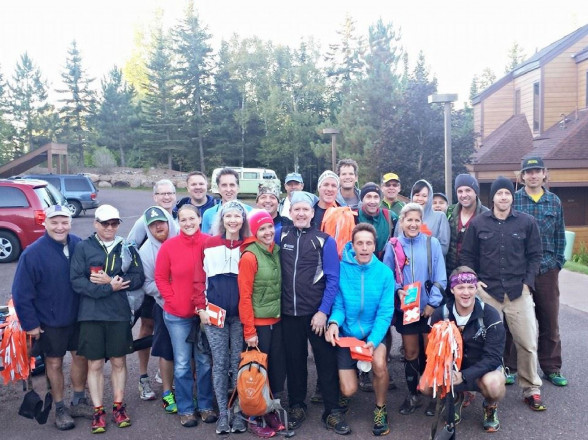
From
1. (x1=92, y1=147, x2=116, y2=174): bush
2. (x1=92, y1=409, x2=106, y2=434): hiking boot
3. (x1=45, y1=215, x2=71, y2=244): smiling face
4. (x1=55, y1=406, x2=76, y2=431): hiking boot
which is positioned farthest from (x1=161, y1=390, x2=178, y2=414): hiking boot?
(x1=92, y1=147, x2=116, y2=174): bush

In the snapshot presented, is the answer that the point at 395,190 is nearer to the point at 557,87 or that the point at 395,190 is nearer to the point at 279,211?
the point at 279,211

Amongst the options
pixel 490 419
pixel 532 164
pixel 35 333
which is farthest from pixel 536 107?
pixel 35 333

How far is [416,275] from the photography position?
4.91 meters

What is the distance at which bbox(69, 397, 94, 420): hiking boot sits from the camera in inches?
193

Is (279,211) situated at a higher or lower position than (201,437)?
higher

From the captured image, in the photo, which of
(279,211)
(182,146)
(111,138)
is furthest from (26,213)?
(111,138)

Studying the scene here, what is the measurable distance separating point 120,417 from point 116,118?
161ft

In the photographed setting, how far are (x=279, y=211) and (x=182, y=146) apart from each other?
135 feet

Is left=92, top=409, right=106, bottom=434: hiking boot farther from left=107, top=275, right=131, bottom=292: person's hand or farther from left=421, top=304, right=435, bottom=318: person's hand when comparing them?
left=421, top=304, right=435, bottom=318: person's hand

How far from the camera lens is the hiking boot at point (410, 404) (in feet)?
16.1

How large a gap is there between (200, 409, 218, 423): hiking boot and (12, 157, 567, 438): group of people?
0.14 ft

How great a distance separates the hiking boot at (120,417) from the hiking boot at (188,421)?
465 millimetres

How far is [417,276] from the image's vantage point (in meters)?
4.91

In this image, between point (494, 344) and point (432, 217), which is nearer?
point (494, 344)
